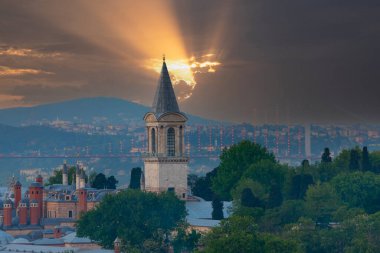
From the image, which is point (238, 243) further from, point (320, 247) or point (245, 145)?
point (245, 145)

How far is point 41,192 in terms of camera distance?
5069 inches

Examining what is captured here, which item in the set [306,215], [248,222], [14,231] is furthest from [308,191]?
[14,231]

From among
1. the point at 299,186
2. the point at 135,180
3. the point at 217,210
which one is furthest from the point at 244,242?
the point at 135,180

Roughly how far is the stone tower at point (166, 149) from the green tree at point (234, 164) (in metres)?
4.39

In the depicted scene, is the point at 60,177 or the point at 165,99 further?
the point at 60,177

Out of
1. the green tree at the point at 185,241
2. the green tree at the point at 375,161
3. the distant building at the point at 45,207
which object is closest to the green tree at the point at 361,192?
the green tree at the point at 375,161

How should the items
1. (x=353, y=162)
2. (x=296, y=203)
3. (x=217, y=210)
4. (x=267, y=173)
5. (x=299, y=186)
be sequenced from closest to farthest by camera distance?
(x=296, y=203) → (x=299, y=186) → (x=217, y=210) → (x=267, y=173) → (x=353, y=162)

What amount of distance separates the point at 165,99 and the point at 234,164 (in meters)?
7.86

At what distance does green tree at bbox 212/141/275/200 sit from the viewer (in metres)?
114

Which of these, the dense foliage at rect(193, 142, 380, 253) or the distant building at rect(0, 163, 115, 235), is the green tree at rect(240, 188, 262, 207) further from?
the distant building at rect(0, 163, 115, 235)

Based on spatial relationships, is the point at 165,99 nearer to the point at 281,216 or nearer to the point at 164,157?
the point at 164,157

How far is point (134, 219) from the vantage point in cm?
10025

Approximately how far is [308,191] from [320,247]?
26.6 feet

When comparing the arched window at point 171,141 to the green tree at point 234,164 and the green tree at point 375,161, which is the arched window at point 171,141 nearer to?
the green tree at point 234,164
